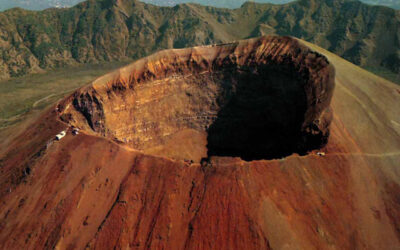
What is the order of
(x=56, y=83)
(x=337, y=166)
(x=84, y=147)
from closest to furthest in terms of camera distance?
1. (x=337, y=166)
2. (x=84, y=147)
3. (x=56, y=83)

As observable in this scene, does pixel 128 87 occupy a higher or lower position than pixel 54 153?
higher

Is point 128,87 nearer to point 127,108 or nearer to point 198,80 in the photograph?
point 127,108

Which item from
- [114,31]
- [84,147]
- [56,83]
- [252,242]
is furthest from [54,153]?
[114,31]

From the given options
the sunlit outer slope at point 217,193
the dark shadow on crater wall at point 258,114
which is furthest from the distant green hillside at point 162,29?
the sunlit outer slope at point 217,193

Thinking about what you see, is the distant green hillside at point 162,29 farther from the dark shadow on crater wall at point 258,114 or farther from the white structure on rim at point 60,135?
the white structure on rim at point 60,135

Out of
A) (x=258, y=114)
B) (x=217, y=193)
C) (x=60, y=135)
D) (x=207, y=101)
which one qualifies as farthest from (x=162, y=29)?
(x=217, y=193)

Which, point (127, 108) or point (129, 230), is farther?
point (127, 108)

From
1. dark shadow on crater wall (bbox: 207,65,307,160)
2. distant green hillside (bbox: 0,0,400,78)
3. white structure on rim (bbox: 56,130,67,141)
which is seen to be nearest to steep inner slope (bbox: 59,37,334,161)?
dark shadow on crater wall (bbox: 207,65,307,160)
